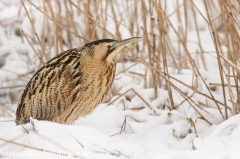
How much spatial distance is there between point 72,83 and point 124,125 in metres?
0.37

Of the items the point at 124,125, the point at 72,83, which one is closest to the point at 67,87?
the point at 72,83

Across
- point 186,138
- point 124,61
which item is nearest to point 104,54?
point 186,138

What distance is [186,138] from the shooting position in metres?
2.79

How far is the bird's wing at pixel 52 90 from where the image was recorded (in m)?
2.71

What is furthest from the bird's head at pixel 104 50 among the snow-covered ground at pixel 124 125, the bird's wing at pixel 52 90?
the snow-covered ground at pixel 124 125

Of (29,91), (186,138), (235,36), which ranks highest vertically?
(235,36)

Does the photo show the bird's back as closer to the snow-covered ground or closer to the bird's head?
the bird's head

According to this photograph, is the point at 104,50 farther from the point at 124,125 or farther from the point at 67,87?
the point at 124,125

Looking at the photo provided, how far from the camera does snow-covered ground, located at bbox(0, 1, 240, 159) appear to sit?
2.11 m

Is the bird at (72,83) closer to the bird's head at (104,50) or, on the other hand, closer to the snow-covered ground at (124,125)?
the bird's head at (104,50)

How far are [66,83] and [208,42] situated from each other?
102 inches

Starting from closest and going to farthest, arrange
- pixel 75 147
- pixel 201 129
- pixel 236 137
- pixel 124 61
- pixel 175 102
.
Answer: pixel 75 147, pixel 236 137, pixel 201 129, pixel 175 102, pixel 124 61

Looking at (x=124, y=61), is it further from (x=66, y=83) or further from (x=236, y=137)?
(x=236, y=137)

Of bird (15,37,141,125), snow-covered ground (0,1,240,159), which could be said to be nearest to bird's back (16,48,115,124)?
bird (15,37,141,125)
